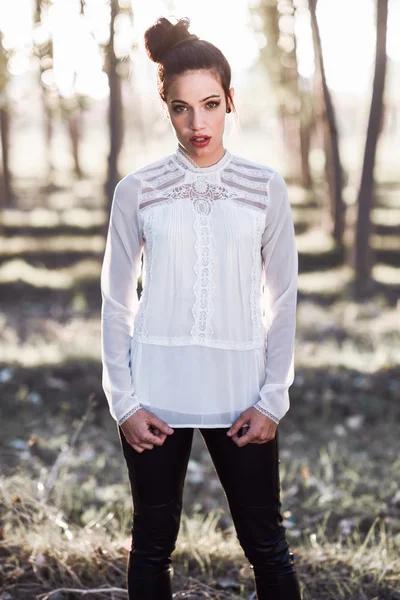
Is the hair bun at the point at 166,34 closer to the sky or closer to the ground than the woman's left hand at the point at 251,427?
closer to the sky

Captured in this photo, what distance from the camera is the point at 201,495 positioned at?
16.9 feet

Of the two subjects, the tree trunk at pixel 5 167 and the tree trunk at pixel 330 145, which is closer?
the tree trunk at pixel 330 145

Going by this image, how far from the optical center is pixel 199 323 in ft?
7.79

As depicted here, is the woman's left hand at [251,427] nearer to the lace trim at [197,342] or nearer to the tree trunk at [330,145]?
the lace trim at [197,342]

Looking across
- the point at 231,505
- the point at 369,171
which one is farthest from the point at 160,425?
the point at 369,171

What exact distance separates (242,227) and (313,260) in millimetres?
13356

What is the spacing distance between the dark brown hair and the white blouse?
0.80 ft

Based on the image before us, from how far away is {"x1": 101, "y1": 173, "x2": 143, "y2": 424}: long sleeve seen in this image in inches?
95.0

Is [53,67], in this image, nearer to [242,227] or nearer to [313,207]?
→ [242,227]

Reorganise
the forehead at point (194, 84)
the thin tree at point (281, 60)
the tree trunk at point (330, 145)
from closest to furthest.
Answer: the forehead at point (194, 84) < the tree trunk at point (330, 145) < the thin tree at point (281, 60)

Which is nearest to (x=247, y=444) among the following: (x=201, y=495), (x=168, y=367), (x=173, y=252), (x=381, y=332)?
(x=168, y=367)

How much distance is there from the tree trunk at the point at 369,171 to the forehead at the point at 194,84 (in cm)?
946

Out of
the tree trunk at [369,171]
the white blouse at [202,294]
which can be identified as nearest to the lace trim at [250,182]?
the white blouse at [202,294]

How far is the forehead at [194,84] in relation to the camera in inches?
91.4
